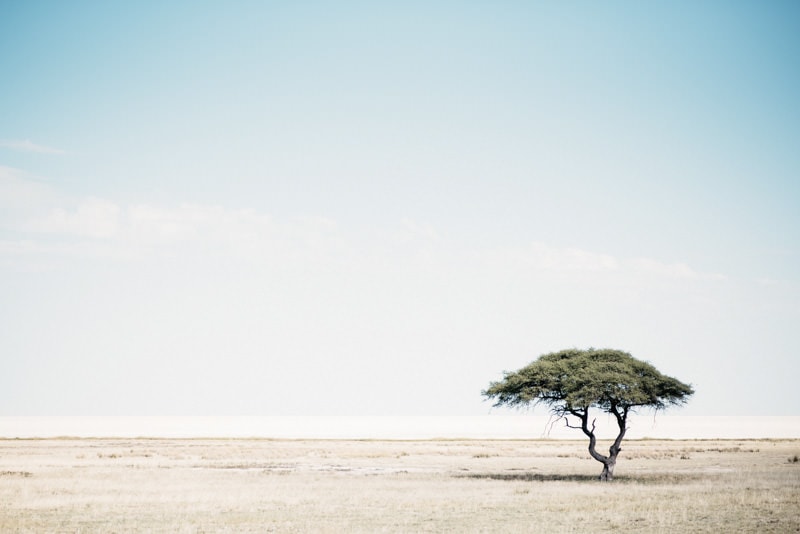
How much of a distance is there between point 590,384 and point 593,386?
0.67 ft

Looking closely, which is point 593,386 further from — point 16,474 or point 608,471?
point 16,474

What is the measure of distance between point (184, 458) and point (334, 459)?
11.8 meters

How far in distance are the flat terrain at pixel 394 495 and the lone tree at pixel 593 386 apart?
3840mm

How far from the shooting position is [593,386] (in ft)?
140

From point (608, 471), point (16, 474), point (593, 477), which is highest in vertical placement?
point (608, 471)

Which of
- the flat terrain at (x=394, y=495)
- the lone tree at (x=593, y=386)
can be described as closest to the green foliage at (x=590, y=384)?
the lone tree at (x=593, y=386)

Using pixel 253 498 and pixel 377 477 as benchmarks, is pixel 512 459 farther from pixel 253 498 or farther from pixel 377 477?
pixel 253 498

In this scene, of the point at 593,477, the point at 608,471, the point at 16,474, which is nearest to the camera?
the point at 608,471

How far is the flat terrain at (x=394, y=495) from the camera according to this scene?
2487 cm

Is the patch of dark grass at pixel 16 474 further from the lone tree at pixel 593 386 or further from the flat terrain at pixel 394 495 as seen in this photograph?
the lone tree at pixel 593 386

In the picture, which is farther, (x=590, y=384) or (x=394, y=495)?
(x=590, y=384)

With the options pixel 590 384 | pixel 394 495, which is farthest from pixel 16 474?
pixel 590 384

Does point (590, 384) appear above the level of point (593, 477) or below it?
above

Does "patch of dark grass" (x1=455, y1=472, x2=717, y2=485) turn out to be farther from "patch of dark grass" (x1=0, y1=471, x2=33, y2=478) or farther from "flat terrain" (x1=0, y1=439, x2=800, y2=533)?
"patch of dark grass" (x1=0, y1=471, x2=33, y2=478)
